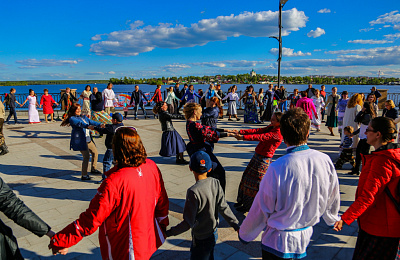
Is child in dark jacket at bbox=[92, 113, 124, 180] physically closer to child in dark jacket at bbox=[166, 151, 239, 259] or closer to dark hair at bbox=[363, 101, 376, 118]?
child in dark jacket at bbox=[166, 151, 239, 259]

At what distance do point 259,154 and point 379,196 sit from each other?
1911mm

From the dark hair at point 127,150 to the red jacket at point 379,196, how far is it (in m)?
1.83

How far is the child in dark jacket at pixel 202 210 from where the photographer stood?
2307 mm

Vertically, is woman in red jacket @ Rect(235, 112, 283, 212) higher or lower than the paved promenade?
higher

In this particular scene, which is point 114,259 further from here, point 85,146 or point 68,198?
point 85,146

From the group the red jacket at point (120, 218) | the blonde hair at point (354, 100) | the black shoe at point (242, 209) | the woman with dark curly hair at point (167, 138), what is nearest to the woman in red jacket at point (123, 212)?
the red jacket at point (120, 218)

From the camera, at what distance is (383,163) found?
2.29 meters

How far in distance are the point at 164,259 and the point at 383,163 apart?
8.38 ft

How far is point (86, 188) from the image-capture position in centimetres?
554

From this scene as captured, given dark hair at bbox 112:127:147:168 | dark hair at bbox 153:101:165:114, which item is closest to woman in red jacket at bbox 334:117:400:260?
dark hair at bbox 112:127:147:168

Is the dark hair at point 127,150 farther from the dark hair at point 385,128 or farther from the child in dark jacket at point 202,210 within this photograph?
the dark hair at point 385,128

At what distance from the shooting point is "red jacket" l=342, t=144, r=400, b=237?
2270mm

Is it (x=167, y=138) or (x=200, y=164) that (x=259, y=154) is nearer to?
(x=200, y=164)

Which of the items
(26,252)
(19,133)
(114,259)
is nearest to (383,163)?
(114,259)
